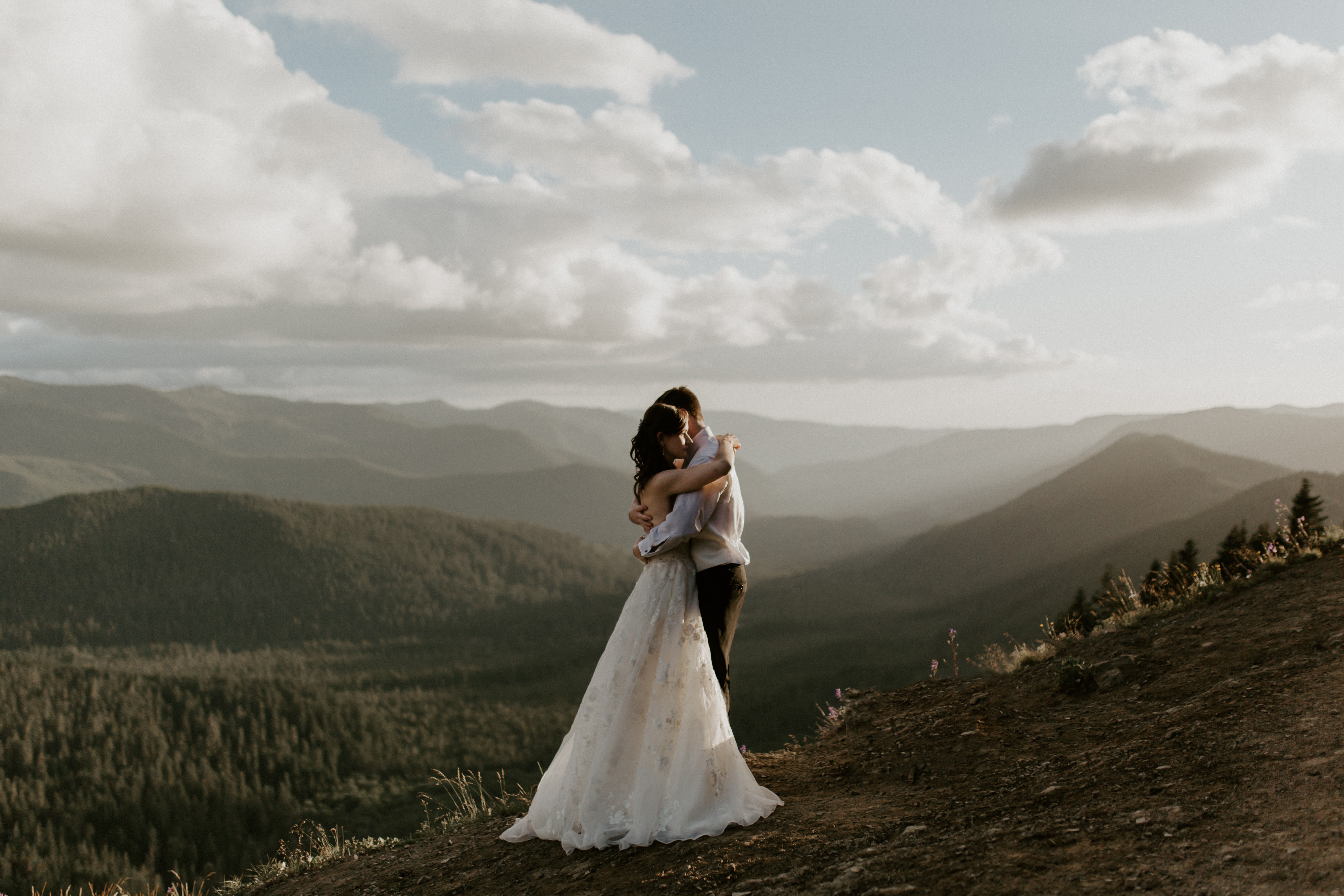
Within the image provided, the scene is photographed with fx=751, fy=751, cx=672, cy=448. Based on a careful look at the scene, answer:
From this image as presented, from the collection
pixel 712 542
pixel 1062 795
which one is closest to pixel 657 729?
pixel 712 542

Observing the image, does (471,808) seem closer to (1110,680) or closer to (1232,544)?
(1110,680)

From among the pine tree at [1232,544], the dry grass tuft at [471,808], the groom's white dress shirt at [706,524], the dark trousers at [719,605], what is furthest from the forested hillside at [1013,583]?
the groom's white dress shirt at [706,524]

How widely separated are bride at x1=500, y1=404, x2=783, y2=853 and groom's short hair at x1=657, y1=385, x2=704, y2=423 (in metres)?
0.12

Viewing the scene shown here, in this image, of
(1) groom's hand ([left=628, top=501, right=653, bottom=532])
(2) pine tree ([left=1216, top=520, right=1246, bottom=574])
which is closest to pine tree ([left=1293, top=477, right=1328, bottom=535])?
(2) pine tree ([left=1216, top=520, right=1246, bottom=574])

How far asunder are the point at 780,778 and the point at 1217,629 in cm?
532

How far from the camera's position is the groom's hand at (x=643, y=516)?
7.45m

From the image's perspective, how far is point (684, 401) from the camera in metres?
7.49

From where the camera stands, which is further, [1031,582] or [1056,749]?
[1031,582]

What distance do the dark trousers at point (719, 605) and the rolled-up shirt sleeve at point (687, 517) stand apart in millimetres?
446

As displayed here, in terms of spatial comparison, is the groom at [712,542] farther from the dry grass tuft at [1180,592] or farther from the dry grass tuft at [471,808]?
the dry grass tuft at [1180,592]

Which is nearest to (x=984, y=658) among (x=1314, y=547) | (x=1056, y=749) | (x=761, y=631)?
(x=1056, y=749)

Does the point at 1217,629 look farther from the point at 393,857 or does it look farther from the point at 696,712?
the point at 393,857

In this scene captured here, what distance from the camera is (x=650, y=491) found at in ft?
23.5

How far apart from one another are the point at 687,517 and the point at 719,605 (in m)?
0.90
